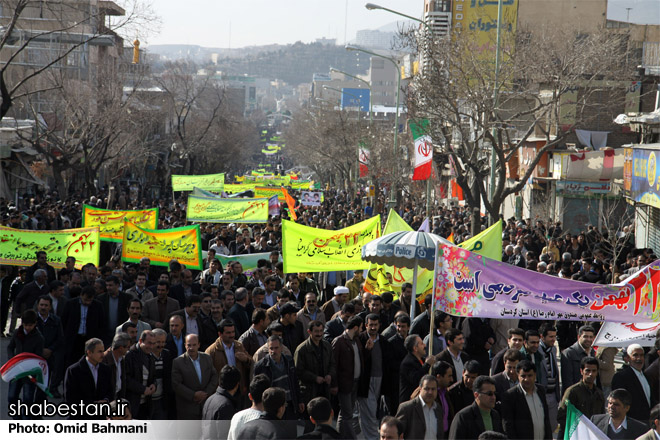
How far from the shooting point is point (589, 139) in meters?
31.6

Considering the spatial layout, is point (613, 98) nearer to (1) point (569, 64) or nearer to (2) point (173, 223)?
(1) point (569, 64)

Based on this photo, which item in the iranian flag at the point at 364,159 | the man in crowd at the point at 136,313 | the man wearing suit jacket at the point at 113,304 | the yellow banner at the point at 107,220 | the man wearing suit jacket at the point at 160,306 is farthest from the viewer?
the iranian flag at the point at 364,159

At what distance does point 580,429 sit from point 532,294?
2.72 meters

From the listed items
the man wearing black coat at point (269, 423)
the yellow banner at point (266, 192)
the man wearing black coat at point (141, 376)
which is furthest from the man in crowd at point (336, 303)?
the yellow banner at point (266, 192)

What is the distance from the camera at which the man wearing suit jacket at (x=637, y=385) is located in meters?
8.23

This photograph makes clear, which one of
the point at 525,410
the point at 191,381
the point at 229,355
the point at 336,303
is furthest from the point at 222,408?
the point at 336,303

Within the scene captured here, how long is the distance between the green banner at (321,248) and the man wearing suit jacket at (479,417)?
6.57m

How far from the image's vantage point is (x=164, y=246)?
14953 millimetres

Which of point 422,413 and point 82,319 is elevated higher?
point 422,413

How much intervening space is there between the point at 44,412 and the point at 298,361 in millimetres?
2343

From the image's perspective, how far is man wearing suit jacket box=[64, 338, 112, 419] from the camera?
7.86 metres

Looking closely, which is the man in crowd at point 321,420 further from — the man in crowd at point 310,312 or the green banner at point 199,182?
the green banner at point 199,182

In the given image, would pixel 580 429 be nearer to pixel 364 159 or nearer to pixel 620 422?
pixel 620 422

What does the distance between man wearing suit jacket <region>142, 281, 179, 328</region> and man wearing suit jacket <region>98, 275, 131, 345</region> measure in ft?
1.18
